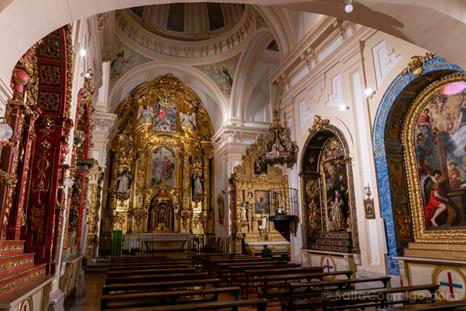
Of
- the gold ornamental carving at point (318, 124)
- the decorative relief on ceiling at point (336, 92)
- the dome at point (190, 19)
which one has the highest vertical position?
the dome at point (190, 19)

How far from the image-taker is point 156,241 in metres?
16.1

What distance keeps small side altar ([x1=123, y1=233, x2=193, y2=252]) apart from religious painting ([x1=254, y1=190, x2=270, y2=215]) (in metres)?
4.36

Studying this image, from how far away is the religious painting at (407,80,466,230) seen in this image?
16.4 feet

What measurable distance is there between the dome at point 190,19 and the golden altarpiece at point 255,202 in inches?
236

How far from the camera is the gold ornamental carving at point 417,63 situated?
535cm

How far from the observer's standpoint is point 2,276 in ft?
10.2

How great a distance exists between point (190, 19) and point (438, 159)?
46.7 feet

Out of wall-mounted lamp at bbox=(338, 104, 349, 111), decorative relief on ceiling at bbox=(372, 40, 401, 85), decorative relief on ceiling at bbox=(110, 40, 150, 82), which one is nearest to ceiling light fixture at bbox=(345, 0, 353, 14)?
decorative relief on ceiling at bbox=(372, 40, 401, 85)

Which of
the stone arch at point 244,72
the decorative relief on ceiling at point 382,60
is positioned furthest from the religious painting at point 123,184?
the decorative relief on ceiling at point 382,60

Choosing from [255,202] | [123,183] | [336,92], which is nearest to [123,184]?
[123,183]

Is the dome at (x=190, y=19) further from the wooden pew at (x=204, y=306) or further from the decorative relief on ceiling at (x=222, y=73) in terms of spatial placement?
the wooden pew at (x=204, y=306)

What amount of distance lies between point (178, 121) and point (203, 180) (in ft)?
12.4

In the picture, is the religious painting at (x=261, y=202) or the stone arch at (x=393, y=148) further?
the religious painting at (x=261, y=202)

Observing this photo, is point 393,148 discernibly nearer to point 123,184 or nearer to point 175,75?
point 175,75
